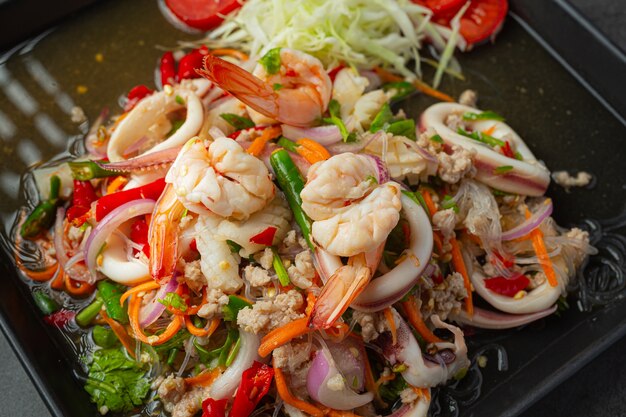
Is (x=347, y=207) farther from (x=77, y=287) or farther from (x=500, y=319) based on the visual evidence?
(x=77, y=287)

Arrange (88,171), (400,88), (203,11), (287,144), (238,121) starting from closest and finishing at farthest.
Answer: (287,144)
(88,171)
(238,121)
(400,88)
(203,11)

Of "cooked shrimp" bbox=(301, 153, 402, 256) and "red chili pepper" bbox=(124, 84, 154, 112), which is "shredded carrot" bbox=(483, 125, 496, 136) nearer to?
"cooked shrimp" bbox=(301, 153, 402, 256)

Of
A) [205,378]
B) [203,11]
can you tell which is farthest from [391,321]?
[203,11]

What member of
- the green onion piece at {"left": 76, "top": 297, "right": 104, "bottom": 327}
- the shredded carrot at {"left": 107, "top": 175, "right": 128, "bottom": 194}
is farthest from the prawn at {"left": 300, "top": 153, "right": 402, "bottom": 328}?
the green onion piece at {"left": 76, "top": 297, "right": 104, "bottom": 327}

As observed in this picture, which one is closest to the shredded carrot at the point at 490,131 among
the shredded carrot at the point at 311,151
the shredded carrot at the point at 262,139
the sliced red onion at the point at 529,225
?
the sliced red onion at the point at 529,225

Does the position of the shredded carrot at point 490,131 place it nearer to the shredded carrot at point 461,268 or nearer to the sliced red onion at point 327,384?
the shredded carrot at point 461,268

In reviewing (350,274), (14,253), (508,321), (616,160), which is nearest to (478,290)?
(508,321)

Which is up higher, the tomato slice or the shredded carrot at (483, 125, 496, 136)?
the tomato slice
